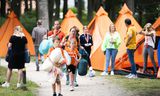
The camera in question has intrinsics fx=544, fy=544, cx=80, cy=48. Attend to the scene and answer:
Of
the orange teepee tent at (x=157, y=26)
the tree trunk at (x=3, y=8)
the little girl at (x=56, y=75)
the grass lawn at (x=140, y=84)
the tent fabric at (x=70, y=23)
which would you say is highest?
the tree trunk at (x=3, y=8)

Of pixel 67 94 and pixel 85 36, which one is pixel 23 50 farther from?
pixel 85 36

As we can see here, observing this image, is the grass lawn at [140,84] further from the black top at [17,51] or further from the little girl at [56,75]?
the black top at [17,51]

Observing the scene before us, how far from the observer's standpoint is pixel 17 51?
14742 mm

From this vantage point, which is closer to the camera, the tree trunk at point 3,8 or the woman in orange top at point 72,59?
the woman in orange top at point 72,59

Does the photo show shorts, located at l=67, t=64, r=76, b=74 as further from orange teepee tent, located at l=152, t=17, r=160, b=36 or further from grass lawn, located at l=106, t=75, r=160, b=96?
orange teepee tent, located at l=152, t=17, r=160, b=36

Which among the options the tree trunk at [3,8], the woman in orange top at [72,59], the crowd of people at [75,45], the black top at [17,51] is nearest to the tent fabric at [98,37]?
the crowd of people at [75,45]

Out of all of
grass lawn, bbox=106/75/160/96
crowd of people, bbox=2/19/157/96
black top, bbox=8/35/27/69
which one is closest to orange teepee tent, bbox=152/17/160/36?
crowd of people, bbox=2/19/157/96

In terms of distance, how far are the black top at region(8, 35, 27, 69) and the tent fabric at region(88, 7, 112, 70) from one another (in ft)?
20.9

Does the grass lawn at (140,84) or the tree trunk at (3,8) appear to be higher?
the tree trunk at (3,8)

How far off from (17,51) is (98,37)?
8081 mm

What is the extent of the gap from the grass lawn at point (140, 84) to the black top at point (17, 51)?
3.12 metres

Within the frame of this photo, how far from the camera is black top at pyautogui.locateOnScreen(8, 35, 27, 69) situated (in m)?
14.7

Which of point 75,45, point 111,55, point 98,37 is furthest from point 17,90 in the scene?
point 98,37

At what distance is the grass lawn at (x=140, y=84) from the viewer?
14.8 metres
